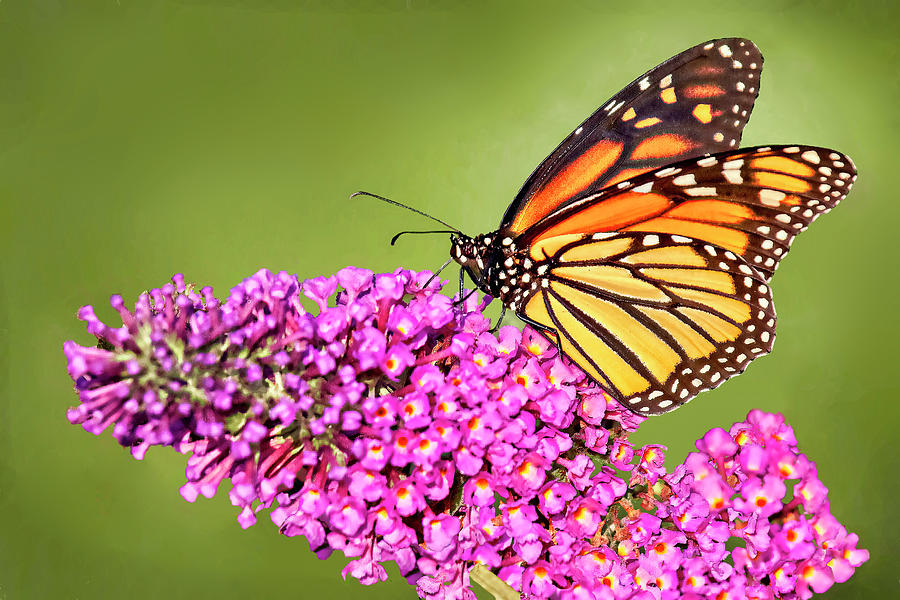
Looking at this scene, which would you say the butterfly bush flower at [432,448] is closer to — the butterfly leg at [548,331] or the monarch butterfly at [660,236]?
the butterfly leg at [548,331]

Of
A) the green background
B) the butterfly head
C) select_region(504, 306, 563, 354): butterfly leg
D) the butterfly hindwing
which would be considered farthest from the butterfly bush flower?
the green background

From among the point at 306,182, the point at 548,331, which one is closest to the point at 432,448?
the point at 548,331

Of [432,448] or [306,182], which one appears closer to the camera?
[432,448]

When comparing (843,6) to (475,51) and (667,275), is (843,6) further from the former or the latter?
(667,275)

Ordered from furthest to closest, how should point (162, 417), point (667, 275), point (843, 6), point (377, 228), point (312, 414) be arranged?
point (843, 6), point (377, 228), point (667, 275), point (312, 414), point (162, 417)

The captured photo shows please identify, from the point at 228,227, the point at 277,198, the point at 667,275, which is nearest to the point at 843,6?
the point at 667,275

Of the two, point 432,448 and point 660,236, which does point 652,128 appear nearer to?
point 660,236
